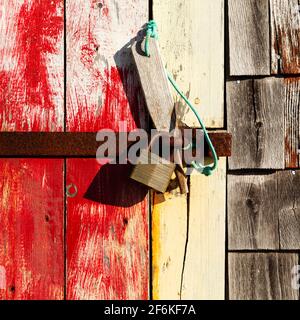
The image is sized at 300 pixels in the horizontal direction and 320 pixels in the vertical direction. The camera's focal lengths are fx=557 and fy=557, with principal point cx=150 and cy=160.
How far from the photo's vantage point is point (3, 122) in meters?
1.54

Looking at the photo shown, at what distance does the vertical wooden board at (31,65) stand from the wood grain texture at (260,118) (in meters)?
0.48

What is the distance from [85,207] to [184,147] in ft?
1.06

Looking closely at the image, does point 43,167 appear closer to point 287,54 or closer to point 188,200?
point 188,200

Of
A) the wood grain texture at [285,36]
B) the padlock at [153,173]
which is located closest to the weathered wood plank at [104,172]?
the padlock at [153,173]

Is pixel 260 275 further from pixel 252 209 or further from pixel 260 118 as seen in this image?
pixel 260 118

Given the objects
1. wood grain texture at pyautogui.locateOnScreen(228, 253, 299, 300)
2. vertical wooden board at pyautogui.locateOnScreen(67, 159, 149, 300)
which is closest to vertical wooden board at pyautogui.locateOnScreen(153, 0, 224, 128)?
vertical wooden board at pyautogui.locateOnScreen(67, 159, 149, 300)

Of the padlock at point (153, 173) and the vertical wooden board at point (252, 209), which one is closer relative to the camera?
the padlock at point (153, 173)

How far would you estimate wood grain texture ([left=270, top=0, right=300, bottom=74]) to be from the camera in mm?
1529

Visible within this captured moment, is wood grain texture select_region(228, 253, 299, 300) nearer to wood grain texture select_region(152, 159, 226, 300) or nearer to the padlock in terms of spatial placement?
wood grain texture select_region(152, 159, 226, 300)

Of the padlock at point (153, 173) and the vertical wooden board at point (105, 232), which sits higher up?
the padlock at point (153, 173)

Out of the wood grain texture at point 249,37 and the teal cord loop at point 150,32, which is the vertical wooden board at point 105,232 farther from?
the wood grain texture at point 249,37

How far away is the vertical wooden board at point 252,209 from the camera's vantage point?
1.55 m

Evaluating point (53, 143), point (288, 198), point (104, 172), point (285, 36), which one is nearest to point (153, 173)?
point (104, 172)

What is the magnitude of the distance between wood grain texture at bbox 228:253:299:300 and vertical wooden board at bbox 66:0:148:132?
0.48 m
